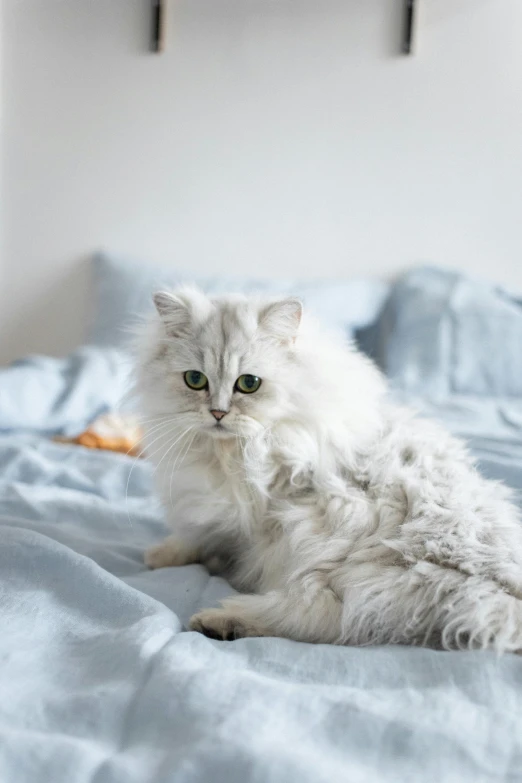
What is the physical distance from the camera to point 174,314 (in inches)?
50.9

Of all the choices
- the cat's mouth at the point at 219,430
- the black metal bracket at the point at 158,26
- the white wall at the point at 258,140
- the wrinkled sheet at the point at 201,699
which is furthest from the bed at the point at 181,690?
the black metal bracket at the point at 158,26

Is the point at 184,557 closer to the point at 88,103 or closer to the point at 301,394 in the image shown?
the point at 301,394

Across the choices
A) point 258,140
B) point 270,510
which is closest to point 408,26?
point 258,140

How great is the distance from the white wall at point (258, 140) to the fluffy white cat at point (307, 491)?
5.16 ft

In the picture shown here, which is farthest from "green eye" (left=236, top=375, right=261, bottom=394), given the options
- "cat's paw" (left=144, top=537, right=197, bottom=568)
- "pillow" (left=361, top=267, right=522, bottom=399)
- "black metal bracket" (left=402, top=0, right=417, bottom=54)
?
"black metal bracket" (left=402, top=0, right=417, bottom=54)

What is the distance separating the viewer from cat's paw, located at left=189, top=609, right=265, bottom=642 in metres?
1.04

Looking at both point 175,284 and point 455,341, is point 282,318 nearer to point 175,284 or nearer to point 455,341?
point 455,341

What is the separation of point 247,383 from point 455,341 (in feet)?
4.65

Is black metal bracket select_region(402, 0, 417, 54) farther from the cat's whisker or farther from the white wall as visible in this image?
the cat's whisker

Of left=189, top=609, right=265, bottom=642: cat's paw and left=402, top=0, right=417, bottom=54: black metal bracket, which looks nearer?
left=189, top=609, right=265, bottom=642: cat's paw

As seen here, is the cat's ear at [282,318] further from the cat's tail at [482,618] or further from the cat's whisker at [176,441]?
the cat's tail at [482,618]

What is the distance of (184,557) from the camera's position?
136cm

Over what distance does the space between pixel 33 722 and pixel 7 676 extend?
109mm

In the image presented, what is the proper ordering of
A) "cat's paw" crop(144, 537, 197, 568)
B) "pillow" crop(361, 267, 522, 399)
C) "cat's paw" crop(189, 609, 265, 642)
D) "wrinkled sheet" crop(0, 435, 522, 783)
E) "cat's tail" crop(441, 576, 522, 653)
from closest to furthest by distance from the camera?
"wrinkled sheet" crop(0, 435, 522, 783), "cat's tail" crop(441, 576, 522, 653), "cat's paw" crop(189, 609, 265, 642), "cat's paw" crop(144, 537, 197, 568), "pillow" crop(361, 267, 522, 399)
